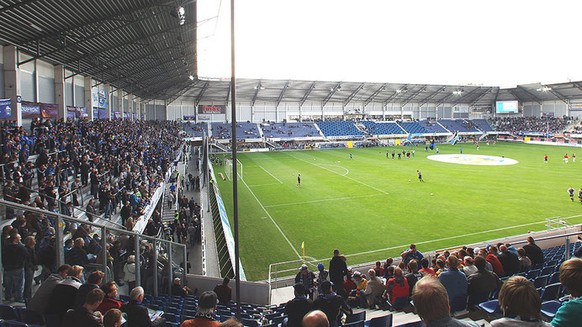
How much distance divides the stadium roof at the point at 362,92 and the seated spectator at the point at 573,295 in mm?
66631

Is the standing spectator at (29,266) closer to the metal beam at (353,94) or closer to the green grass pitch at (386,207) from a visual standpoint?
the green grass pitch at (386,207)

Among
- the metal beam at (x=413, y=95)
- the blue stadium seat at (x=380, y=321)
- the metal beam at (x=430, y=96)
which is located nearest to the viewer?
the blue stadium seat at (x=380, y=321)

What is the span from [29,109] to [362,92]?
6700cm

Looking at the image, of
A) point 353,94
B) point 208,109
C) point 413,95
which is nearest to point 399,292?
point 208,109

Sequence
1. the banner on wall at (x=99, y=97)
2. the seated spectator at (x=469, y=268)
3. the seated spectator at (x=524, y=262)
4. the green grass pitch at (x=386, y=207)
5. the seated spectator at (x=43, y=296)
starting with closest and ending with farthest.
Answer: the seated spectator at (x=43, y=296) < the seated spectator at (x=469, y=268) < the seated spectator at (x=524, y=262) < the green grass pitch at (x=386, y=207) < the banner on wall at (x=99, y=97)

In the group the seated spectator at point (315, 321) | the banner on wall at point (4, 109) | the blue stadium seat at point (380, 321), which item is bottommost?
the blue stadium seat at point (380, 321)

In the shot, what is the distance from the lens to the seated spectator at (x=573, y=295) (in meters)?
2.77

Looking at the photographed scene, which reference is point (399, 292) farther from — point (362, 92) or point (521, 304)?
point (362, 92)

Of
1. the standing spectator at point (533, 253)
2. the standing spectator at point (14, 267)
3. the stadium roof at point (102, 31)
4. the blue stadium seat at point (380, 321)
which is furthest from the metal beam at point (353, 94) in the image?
the standing spectator at point (14, 267)

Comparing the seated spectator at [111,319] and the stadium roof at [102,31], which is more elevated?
the stadium roof at [102,31]

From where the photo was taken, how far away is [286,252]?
61.9 feet

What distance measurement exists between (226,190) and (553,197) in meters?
27.2

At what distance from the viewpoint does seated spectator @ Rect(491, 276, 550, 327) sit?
2709 millimetres

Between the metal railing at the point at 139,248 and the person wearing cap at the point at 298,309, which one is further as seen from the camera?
the metal railing at the point at 139,248
